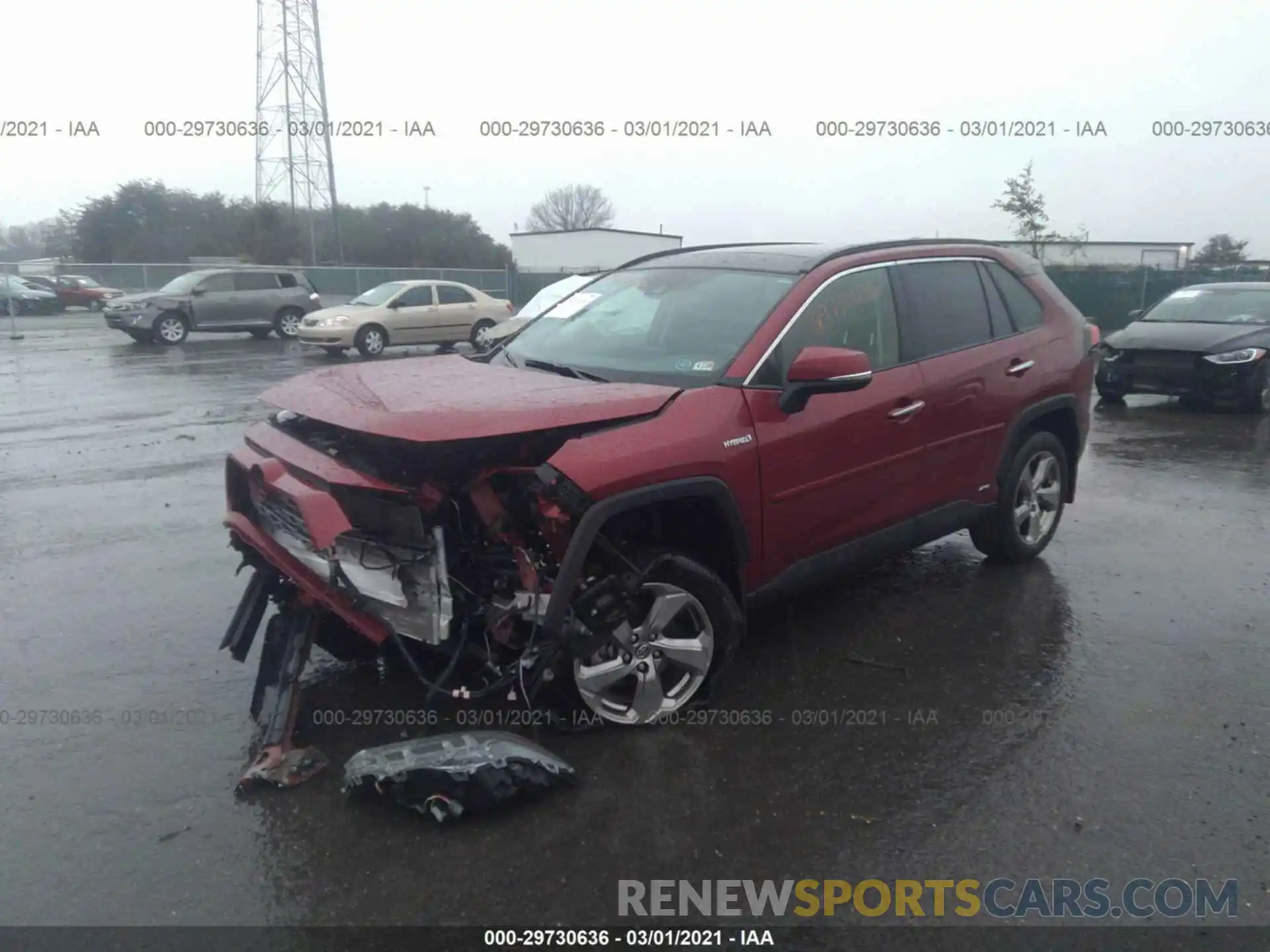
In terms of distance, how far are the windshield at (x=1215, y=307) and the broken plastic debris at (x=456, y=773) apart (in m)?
11.6

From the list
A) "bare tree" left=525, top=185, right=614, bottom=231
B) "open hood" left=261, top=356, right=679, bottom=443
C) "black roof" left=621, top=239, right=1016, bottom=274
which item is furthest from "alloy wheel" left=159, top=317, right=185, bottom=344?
"bare tree" left=525, top=185, right=614, bottom=231

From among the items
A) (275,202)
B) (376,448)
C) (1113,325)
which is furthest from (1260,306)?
(275,202)

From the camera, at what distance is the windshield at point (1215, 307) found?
39.0ft

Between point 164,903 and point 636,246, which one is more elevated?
point 636,246

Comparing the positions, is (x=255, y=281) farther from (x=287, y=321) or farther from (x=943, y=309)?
(x=943, y=309)

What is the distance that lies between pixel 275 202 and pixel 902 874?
155 feet

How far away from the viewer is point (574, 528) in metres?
3.48

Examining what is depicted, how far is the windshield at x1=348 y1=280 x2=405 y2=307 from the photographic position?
2036 centimetres

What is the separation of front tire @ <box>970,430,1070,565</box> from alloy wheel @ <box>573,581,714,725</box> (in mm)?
2327

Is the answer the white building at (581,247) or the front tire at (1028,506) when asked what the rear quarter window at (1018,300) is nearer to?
the front tire at (1028,506)

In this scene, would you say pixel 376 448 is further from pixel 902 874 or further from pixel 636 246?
pixel 636 246

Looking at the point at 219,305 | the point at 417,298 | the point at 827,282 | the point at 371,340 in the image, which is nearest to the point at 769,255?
the point at 827,282

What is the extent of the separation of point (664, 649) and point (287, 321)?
70.4 feet

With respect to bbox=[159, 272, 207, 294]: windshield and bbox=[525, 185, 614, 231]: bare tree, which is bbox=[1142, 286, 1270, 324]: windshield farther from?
bbox=[525, 185, 614, 231]: bare tree
